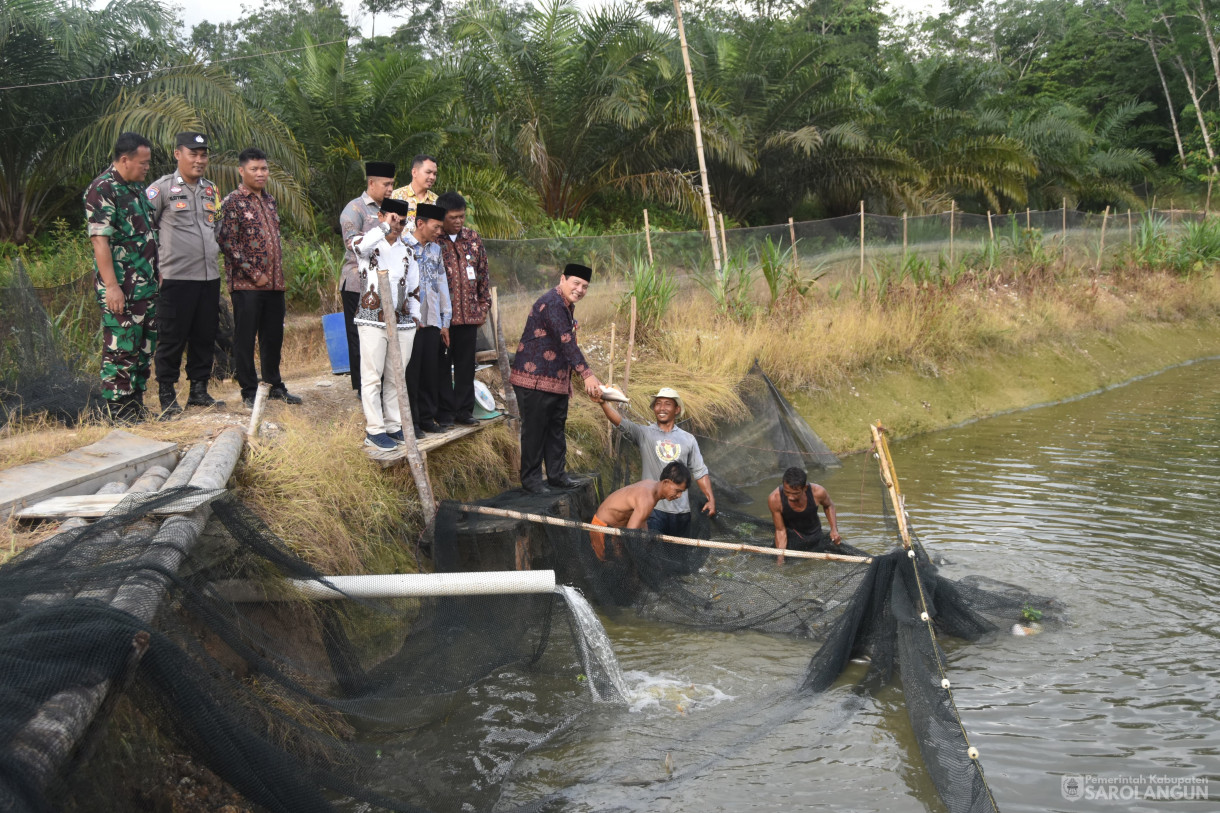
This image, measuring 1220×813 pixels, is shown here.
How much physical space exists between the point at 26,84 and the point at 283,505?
951 centimetres

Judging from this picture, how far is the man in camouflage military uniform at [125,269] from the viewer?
612 centimetres

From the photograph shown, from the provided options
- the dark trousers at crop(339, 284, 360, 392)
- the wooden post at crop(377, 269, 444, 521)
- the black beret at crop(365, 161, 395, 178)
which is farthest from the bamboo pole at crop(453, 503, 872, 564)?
the black beret at crop(365, 161, 395, 178)

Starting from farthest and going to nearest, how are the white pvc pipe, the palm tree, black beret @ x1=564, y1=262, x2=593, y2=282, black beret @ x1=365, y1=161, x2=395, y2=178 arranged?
the palm tree
black beret @ x1=564, y1=262, x2=593, y2=282
black beret @ x1=365, y1=161, x2=395, y2=178
the white pvc pipe

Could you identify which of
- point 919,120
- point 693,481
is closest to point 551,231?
point 693,481

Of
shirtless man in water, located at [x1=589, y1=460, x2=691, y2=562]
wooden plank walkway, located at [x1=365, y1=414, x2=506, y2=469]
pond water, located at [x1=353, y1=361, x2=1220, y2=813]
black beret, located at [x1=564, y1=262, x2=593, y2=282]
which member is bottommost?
pond water, located at [x1=353, y1=361, x2=1220, y2=813]

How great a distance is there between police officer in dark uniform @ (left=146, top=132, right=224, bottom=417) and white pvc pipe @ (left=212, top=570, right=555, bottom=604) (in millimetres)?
2564

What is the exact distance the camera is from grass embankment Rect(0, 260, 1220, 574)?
18.8 ft

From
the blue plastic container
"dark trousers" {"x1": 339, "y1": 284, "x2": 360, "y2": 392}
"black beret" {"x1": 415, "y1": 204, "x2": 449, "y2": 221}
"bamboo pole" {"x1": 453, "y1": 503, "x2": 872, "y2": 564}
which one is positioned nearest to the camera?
"bamboo pole" {"x1": 453, "y1": 503, "x2": 872, "y2": 564}

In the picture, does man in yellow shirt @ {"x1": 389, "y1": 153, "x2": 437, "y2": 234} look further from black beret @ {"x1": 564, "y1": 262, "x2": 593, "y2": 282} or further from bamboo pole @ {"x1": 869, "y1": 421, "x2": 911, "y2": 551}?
bamboo pole @ {"x1": 869, "y1": 421, "x2": 911, "y2": 551}

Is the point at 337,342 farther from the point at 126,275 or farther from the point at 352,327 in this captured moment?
the point at 126,275

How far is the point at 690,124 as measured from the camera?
16.9 metres

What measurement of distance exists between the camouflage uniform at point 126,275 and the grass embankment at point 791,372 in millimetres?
503

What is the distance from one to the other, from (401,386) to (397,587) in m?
1.94

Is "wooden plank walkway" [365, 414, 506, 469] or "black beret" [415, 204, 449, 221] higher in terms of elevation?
"black beret" [415, 204, 449, 221]
